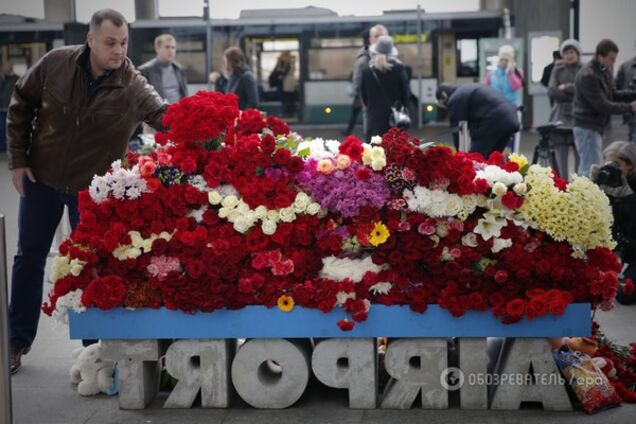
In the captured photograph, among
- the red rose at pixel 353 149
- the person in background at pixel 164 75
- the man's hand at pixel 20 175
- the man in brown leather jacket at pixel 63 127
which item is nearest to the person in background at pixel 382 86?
the person in background at pixel 164 75

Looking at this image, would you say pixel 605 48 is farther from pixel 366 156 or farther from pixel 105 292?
pixel 105 292

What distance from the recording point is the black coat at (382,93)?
12742 mm

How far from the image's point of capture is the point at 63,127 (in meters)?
5.72

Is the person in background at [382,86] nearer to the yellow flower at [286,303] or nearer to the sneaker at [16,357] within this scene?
the sneaker at [16,357]

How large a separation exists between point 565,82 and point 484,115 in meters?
3.19

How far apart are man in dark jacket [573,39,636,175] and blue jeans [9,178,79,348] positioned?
6.23m

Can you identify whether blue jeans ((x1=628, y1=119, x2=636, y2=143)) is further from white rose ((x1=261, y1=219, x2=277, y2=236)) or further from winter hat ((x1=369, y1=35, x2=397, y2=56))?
white rose ((x1=261, y1=219, x2=277, y2=236))

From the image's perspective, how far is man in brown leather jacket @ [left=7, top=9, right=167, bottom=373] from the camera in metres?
5.68

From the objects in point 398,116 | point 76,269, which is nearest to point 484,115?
point 398,116

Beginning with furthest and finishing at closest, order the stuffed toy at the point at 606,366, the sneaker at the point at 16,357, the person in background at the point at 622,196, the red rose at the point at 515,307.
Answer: the person in background at the point at 622,196 < the sneaker at the point at 16,357 < the stuffed toy at the point at 606,366 < the red rose at the point at 515,307

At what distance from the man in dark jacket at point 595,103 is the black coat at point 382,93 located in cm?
243

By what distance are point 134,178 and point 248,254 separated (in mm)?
639

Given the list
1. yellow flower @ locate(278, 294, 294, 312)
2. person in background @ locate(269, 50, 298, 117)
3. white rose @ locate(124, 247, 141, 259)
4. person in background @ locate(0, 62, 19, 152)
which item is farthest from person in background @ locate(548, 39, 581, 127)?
person in background @ locate(0, 62, 19, 152)

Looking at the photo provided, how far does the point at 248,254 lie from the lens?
5090 millimetres
